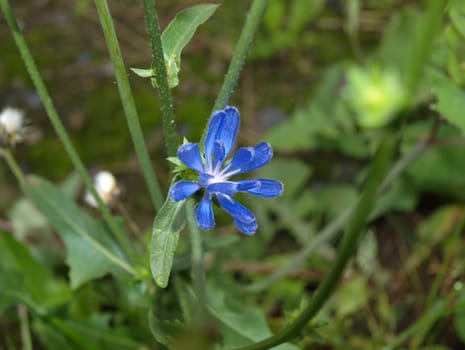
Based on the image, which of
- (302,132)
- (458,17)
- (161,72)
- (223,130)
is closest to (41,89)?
(161,72)

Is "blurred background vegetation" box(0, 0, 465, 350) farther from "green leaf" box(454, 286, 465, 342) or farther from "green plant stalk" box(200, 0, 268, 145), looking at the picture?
"green plant stalk" box(200, 0, 268, 145)

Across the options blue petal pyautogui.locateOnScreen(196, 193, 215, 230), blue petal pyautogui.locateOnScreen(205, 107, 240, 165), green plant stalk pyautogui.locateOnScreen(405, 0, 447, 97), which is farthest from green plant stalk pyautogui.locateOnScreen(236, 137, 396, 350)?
blue petal pyautogui.locateOnScreen(205, 107, 240, 165)

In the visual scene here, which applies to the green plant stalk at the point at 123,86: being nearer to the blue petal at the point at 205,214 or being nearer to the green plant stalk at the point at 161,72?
the green plant stalk at the point at 161,72

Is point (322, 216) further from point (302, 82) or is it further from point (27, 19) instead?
point (27, 19)

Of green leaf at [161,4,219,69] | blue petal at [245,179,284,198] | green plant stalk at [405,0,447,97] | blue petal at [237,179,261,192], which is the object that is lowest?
blue petal at [245,179,284,198]

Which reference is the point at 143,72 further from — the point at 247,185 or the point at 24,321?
the point at 24,321

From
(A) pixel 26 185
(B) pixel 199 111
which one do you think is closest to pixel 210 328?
(A) pixel 26 185

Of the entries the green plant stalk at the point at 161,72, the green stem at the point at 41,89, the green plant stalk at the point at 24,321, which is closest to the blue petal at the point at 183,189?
the green plant stalk at the point at 161,72
